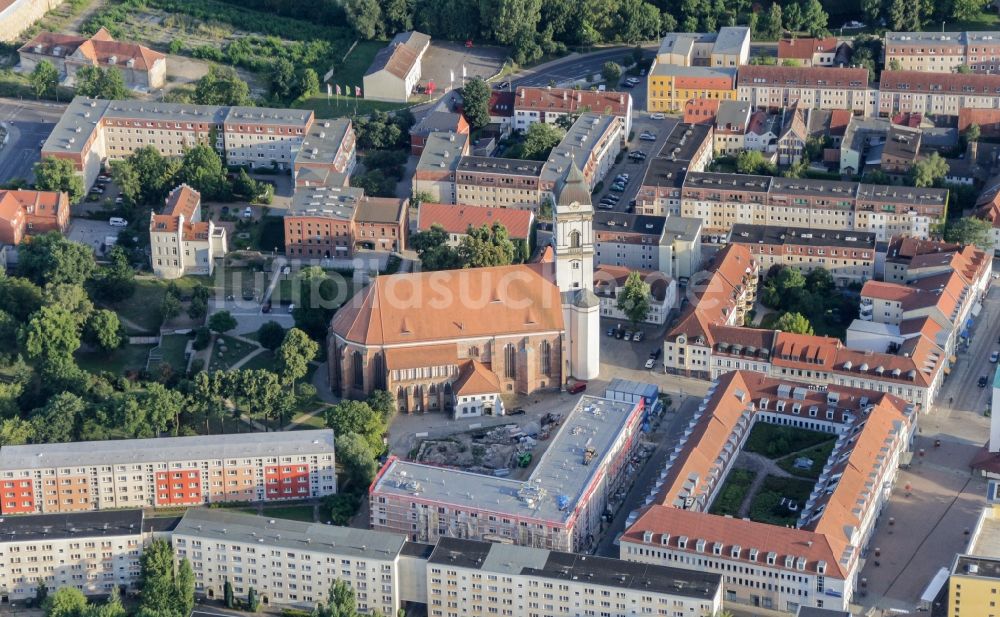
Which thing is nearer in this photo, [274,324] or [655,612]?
[655,612]

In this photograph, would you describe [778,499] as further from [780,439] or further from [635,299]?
[635,299]

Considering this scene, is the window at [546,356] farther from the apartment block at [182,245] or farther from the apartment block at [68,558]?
the apartment block at [68,558]

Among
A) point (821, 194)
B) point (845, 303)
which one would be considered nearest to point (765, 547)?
point (845, 303)

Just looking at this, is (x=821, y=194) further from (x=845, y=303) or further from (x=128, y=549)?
(x=128, y=549)

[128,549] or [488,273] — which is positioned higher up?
[488,273]

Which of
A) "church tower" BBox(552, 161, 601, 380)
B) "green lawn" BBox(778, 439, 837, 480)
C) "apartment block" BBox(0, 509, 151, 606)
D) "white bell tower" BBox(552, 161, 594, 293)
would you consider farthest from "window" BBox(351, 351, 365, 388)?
"green lawn" BBox(778, 439, 837, 480)

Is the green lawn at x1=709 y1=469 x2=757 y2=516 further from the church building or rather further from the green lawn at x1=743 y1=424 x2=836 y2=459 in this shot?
the church building

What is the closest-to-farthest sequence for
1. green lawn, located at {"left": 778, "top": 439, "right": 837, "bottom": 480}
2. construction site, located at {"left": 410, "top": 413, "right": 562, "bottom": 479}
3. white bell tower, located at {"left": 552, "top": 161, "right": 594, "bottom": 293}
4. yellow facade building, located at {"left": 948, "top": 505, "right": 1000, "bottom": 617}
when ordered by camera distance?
yellow facade building, located at {"left": 948, "top": 505, "right": 1000, "bottom": 617} < green lawn, located at {"left": 778, "top": 439, "right": 837, "bottom": 480} < construction site, located at {"left": 410, "top": 413, "right": 562, "bottom": 479} < white bell tower, located at {"left": 552, "top": 161, "right": 594, "bottom": 293}
